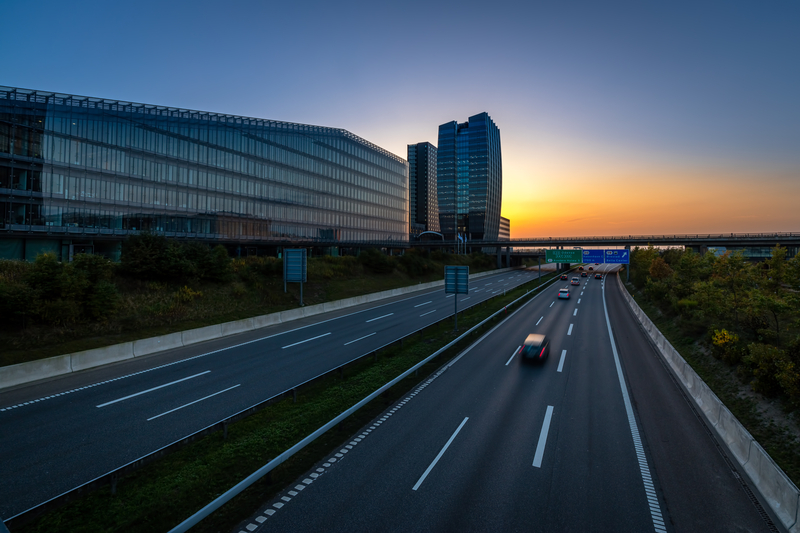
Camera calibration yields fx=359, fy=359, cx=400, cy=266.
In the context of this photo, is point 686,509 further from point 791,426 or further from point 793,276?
point 793,276

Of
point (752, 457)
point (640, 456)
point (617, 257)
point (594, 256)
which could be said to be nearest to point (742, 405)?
point (752, 457)

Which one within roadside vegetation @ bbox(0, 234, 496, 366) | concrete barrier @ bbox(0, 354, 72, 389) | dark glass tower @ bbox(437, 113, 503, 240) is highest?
dark glass tower @ bbox(437, 113, 503, 240)

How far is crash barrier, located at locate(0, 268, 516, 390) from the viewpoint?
17.5 metres

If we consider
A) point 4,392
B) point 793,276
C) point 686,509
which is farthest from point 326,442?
point 793,276

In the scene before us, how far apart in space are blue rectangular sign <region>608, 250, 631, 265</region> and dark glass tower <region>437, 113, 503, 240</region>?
116477mm

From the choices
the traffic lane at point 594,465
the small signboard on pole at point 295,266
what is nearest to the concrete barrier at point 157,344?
the small signboard on pole at point 295,266

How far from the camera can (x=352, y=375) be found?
59.8ft

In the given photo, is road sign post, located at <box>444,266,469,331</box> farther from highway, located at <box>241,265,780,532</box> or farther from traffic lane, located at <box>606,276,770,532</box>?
traffic lane, located at <box>606,276,770,532</box>

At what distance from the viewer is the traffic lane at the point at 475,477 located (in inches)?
325

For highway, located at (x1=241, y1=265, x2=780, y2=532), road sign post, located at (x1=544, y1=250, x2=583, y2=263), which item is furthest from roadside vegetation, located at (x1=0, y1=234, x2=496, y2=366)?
road sign post, located at (x1=544, y1=250, x2=583, y2=263)

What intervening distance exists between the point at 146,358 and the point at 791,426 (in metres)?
29.9

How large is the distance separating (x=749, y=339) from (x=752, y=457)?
12.6 meters

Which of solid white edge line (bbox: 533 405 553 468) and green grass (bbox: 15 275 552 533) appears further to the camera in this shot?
solid white edge line (bbox: 533 405 553 468)

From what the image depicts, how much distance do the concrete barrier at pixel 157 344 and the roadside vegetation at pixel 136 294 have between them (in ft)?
3.82
